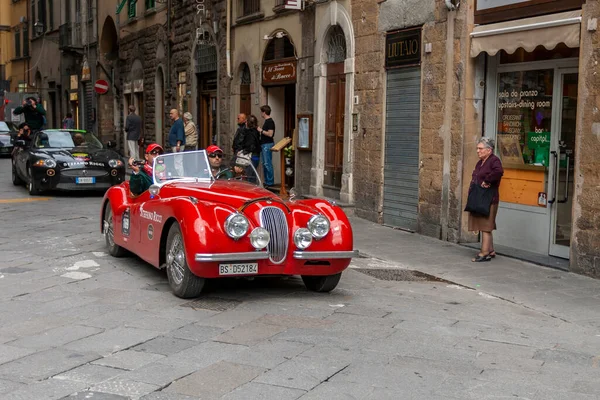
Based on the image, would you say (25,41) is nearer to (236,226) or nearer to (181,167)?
(181,167)

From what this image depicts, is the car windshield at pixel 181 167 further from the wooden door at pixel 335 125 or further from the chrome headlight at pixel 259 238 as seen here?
the wooden door at pixel 335 125

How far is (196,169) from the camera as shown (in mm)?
9180

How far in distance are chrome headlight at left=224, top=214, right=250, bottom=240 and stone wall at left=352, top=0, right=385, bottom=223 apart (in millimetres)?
6770

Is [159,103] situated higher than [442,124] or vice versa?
[159,103]

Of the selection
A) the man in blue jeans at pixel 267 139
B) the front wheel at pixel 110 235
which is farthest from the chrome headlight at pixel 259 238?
the man in blue jeans at pixel 267 139

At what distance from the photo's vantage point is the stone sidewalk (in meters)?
7.98

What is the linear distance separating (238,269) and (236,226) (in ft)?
1.27

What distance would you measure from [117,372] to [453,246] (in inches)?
275

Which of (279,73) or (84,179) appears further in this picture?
(279,73)

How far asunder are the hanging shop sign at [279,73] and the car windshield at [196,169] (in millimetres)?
8654

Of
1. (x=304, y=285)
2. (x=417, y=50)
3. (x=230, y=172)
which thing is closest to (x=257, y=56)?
(x=417, y=50)

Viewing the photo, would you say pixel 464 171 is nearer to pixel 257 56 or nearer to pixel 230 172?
pixel 230 172

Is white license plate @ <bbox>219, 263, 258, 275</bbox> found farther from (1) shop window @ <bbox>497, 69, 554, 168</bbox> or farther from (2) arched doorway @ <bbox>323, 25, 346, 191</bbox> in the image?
(2) arched doorway @ <bbox>323, 25, 346, 191</bbox>

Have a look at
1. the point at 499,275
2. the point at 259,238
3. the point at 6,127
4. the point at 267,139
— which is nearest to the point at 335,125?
the point at 267,139
